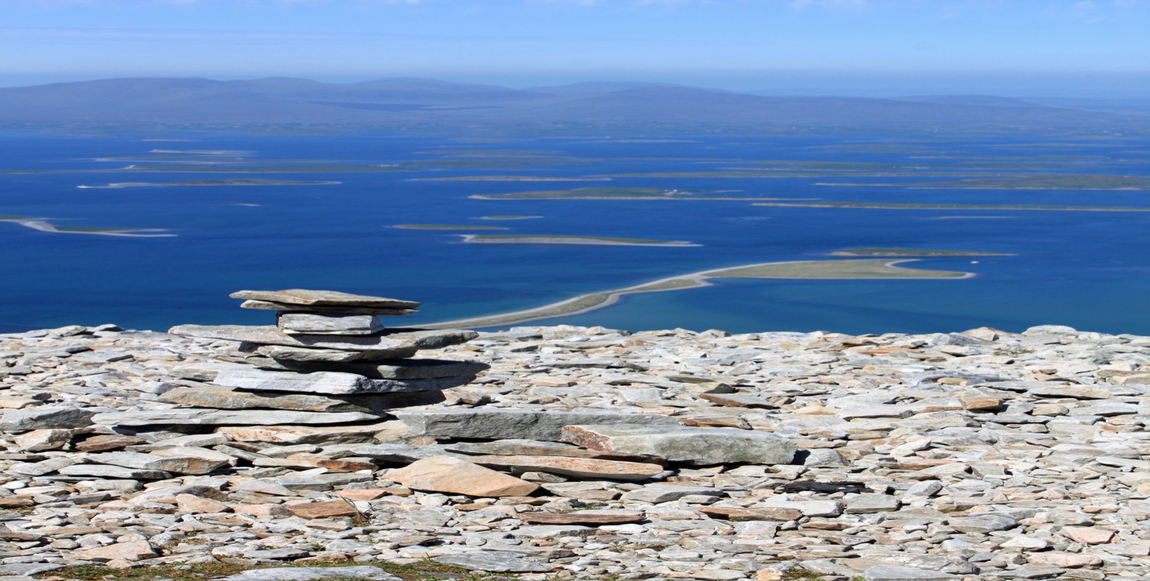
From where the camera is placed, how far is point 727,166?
144500 millimetres

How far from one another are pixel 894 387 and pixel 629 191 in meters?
90.1

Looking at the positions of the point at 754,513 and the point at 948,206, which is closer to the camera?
the point at 754,513

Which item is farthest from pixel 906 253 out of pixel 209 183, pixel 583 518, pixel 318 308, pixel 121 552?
pixel 209 183

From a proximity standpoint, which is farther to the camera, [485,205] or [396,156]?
[396,156]

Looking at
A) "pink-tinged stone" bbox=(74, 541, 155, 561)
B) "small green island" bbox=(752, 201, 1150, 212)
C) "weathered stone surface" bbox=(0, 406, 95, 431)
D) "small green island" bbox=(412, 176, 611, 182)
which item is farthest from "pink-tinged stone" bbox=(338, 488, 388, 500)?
"small green island" bbox=(412, 176, 611, 182)

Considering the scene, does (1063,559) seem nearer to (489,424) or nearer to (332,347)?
(489,424)

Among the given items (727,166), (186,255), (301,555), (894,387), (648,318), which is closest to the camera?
(301,555)

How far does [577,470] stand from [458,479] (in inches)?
39.9

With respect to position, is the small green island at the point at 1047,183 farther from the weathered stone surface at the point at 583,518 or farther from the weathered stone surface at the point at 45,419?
the weathered stone surface at the point at 583,518

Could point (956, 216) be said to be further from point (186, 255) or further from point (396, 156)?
point (396, 156)

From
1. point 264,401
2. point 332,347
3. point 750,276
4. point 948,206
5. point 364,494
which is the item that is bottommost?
point 750,276

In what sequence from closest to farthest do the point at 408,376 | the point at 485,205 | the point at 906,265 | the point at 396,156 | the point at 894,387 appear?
1. the point at 408,376
2. the point at 894,387
3. the point at 906,265
4. the point at 485,205
5. the point at 396,156

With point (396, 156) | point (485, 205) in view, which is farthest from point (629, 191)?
point (396, 156)

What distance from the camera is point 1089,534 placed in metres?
8.01
